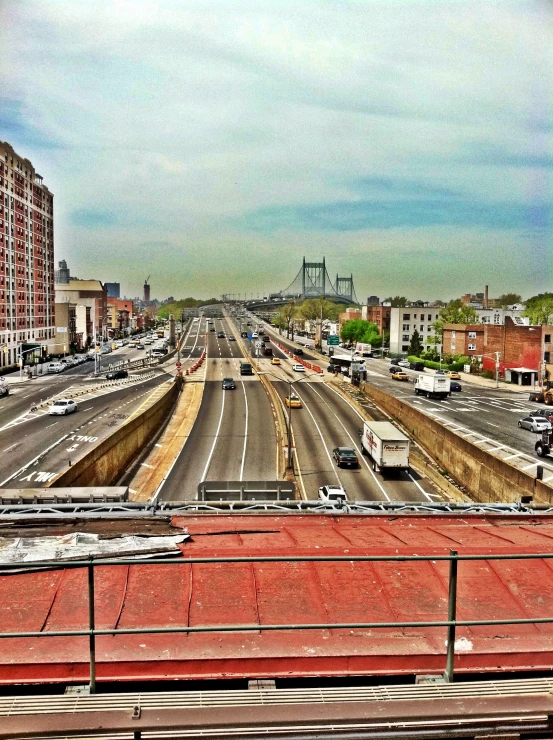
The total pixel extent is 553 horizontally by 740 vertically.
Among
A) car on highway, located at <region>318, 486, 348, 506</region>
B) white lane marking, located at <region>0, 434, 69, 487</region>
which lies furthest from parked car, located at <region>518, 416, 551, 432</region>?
white lane marking, located at <region>0, 434, 69, 487</region>

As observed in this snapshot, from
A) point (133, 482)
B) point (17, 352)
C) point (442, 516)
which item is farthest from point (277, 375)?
point (442, 516)

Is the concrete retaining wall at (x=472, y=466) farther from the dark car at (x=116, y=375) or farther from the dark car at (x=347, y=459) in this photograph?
the dark car at (x=116, y=375)

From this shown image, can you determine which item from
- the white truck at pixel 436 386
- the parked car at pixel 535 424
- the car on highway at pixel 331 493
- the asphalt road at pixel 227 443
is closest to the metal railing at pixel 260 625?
the car on highway at pixel 331 493

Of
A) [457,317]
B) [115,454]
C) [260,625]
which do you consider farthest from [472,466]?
[457,317]

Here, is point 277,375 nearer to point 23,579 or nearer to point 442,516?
point 442,516

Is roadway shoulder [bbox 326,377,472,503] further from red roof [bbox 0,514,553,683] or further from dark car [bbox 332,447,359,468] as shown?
red roof [bbox 0,514,553,683]

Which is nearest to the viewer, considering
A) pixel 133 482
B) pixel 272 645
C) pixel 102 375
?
pixel 272 645

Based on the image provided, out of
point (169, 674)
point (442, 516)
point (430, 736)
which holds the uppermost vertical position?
point (430, 736)
